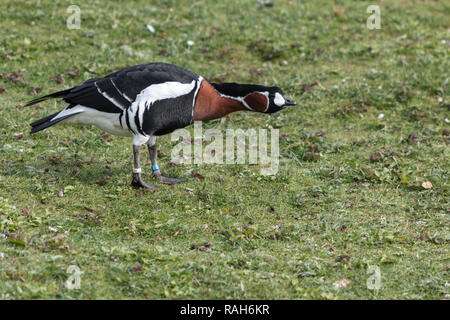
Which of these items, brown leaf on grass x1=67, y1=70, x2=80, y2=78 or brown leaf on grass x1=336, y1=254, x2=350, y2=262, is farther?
brown leaf on grass x1=67, y1=70, x2=80, y2=78

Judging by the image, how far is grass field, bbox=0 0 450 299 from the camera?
554 cm

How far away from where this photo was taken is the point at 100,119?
24.1ft

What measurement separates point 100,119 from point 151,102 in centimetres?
76

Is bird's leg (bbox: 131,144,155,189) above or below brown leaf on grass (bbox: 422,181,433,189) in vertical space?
above

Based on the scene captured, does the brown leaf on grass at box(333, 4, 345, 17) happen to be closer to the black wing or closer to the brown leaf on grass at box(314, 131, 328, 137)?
the brown leaf on grass at box(314, 131, 328, 137)

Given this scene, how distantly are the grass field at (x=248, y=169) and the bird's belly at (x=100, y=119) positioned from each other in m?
0.66

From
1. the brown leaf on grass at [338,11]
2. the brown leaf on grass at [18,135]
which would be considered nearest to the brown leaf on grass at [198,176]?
the brown leaf on grass at [18,135]

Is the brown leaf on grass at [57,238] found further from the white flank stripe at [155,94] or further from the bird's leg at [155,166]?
the bird's leg at [155,166]

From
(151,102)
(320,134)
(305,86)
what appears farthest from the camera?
(305,86)

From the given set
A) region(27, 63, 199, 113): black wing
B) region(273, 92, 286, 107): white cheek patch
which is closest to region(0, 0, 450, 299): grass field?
region(27, 63, 199, 113): black wing

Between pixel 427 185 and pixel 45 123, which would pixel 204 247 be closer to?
pixel 45 123

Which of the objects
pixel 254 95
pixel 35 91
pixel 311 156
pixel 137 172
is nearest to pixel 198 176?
pixel 137 172
